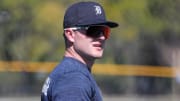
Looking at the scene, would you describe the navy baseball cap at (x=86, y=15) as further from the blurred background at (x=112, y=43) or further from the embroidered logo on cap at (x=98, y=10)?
the blurred background at (x=112, y=43)

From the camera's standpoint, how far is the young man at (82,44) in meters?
1.94

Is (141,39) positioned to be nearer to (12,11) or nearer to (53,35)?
(53,35)

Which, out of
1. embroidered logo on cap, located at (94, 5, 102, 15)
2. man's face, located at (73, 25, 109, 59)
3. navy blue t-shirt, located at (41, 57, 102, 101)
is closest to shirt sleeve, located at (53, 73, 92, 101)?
navy blue t-shirt, located at (41, 57, 102, 101)

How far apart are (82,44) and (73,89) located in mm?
211

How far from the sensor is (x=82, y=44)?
1976 mm

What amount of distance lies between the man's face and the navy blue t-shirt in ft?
0.13

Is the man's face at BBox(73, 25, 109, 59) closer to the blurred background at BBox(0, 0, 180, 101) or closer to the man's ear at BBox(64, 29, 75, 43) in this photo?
the man's ear at BBox(64, 29, 75, 43)

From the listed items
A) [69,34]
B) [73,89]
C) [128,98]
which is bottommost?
[128,98]

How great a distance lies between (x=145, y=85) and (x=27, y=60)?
2.35 m

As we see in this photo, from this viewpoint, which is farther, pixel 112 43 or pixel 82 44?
pixel 112 43

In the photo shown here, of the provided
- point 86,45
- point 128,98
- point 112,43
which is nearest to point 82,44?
point 86,45

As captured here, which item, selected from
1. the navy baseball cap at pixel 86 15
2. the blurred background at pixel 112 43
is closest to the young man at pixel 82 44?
the navy baseball cap at pixel 86 15

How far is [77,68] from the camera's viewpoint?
1.95 metres

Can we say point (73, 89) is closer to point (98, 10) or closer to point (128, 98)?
point (98, 10)
